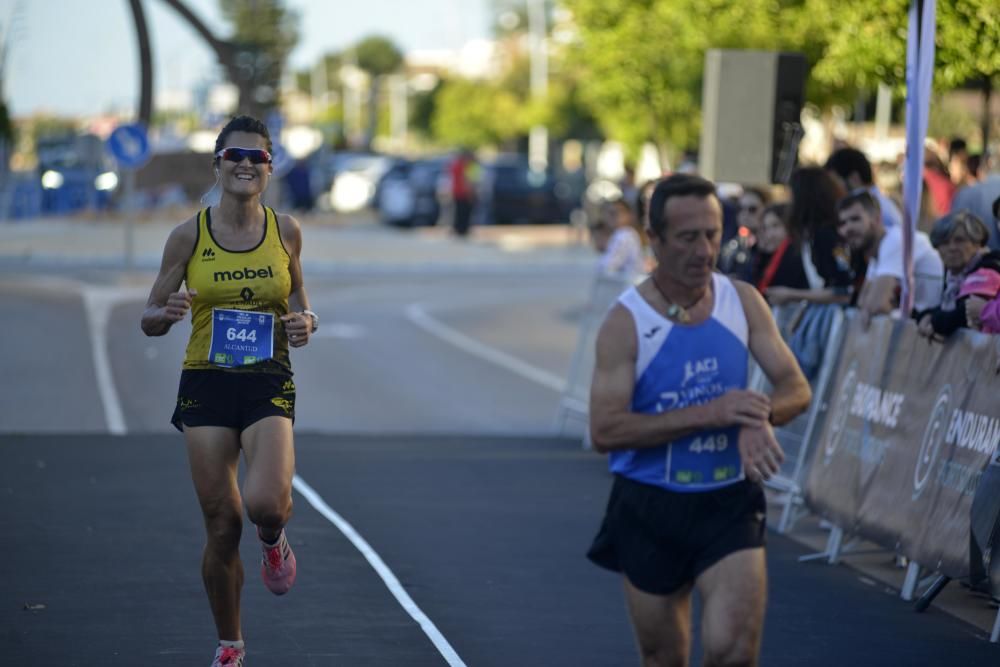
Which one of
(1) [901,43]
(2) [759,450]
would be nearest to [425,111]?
(1) [901,43]

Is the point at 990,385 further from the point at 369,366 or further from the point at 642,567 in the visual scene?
the point at 369,366

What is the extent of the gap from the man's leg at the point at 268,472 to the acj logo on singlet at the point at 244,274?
0.52m

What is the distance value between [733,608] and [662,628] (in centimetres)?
25

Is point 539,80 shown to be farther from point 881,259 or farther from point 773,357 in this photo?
point 773,357

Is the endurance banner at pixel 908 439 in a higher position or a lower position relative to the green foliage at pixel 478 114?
higher

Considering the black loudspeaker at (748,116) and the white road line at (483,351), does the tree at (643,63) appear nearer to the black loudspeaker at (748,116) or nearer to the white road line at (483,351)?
the white road line at (483,351)

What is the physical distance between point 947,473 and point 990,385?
0.51m

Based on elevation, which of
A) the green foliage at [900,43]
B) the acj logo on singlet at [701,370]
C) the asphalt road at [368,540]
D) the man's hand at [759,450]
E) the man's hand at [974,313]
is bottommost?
the asphalt road at [368,540]

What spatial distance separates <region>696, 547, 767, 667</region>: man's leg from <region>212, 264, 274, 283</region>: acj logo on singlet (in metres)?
2.36

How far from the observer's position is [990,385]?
8.38 metres

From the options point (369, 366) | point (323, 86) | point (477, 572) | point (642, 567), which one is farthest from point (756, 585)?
point (323, 86)

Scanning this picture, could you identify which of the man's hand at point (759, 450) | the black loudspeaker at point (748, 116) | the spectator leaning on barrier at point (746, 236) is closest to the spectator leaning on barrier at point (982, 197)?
the spectator leaning on barrier at point (746, 236)

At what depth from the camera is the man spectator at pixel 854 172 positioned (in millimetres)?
11688

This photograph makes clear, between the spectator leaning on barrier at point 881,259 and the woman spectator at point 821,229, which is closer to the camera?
the spectator leaning on barrier at point 881,259
